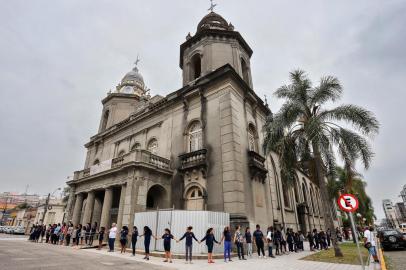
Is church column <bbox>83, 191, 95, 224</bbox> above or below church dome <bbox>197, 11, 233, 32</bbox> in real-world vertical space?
below

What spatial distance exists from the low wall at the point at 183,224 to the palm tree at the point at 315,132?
245 inches

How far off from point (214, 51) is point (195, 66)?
9.70 ft

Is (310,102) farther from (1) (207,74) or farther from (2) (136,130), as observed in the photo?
(2) (136,130)

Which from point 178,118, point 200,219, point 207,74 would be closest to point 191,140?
point 178,118

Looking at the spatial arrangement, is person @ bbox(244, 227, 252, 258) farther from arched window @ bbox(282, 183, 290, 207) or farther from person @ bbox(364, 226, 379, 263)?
arched window @ bbox(282, 183, 290, 207)

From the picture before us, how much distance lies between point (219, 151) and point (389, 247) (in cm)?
1428

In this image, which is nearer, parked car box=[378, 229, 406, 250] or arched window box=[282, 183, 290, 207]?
parked car box=[378, 229, 406, 250]

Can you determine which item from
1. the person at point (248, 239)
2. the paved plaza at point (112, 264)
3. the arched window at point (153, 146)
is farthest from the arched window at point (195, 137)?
the paved plaza at point (112, 264)

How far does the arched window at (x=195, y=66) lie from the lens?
76.2 feet

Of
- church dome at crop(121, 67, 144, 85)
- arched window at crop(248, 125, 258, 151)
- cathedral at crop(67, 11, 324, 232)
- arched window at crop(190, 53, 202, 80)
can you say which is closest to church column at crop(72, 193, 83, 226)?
cathedral at crop(67, 11, 324, 232)

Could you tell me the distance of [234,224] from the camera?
1408cm

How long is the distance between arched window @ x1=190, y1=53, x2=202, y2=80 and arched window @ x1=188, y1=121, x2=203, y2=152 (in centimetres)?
607

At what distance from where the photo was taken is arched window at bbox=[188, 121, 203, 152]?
60.7ft

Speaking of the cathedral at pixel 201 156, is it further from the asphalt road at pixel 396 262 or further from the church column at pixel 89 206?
the asphalt road at pixel 396 262
